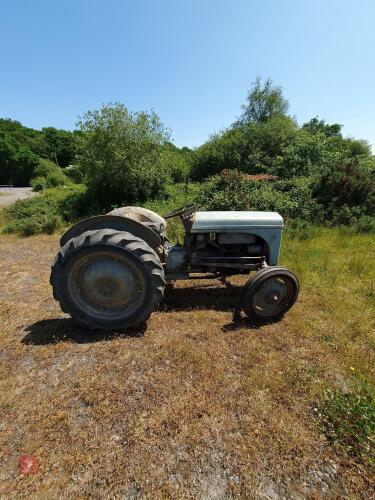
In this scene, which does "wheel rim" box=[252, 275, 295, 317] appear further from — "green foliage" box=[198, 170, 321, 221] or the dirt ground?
the dirt ground

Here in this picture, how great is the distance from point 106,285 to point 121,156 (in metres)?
9.35


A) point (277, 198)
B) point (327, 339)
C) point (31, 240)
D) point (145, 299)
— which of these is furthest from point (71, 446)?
point (277, 198)

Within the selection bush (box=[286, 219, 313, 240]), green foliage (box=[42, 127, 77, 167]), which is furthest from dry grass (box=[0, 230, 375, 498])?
green foliage (box=[42, 127, 77, 167])

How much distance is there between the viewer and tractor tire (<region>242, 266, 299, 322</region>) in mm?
3357

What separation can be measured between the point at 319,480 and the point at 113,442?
143cm

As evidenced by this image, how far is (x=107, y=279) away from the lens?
10.5 ft

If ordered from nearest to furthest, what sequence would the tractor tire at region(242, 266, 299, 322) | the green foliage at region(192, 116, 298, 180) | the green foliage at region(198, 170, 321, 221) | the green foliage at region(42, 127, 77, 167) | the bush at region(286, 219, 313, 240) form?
1. the tractor tire at region(242, 266, 299, 322)
2. the bush at region(286, 219, 313, 240)
3. the green foliage at region(198, 170, 321, 221)
4. the green foliage at region(192, 116, 298, 180)
5. the green foliage at region(42, 127, 77, 167)

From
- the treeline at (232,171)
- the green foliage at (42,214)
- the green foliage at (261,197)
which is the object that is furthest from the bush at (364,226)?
the green foliage at (42,214)

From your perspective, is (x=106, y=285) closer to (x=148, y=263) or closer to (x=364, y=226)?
(x=148, y=263)

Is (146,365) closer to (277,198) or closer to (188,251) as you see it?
(188,251)

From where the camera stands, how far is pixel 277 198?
9250mm

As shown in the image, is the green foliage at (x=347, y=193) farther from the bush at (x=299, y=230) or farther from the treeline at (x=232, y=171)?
the bush at (x=299, y=230)

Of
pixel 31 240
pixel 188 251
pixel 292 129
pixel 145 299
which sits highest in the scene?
pixel 292 129

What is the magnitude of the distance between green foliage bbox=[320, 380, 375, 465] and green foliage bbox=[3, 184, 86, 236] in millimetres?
9007
